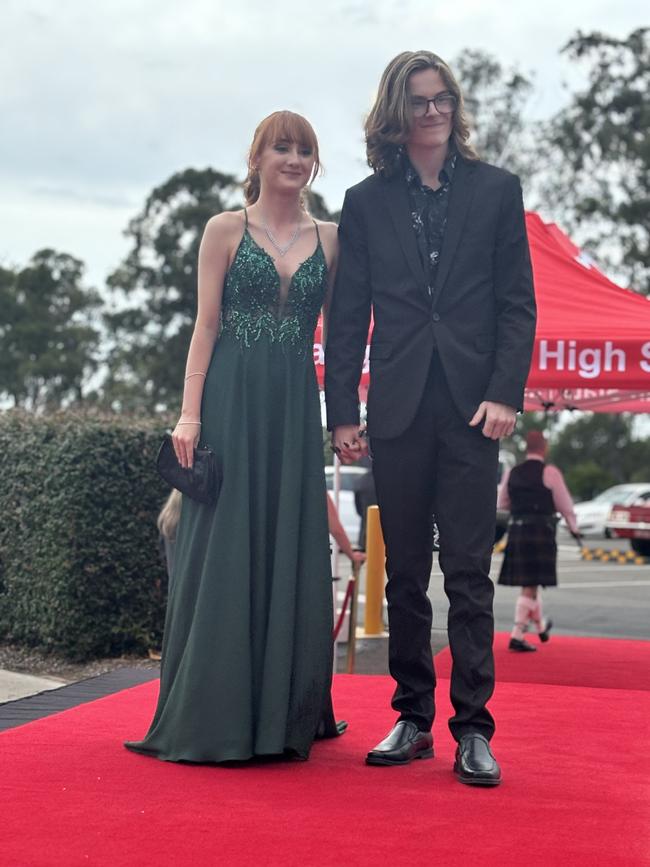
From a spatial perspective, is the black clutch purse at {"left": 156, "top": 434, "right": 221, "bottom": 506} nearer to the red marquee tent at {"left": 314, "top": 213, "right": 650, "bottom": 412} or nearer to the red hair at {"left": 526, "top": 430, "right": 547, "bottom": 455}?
the red marquee tent at {"left": 314, "top": 213, "right": 650, "bottom": 412}

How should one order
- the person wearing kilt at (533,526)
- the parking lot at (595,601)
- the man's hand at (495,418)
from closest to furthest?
the man's hand at (495,418)
the person wearing kilt at (533,526)
the parking lot at (595,601)

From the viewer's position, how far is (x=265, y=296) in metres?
4.20

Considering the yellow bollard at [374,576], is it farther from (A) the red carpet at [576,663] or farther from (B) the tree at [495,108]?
(B) the tree at [495,108]

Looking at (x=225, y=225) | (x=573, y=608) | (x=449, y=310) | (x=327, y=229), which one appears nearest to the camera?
(x=449, y=310)

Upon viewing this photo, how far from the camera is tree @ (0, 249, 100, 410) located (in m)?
44.9

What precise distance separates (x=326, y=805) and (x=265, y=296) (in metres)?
1.62

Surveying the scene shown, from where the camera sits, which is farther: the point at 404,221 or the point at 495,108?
the point at 495,108

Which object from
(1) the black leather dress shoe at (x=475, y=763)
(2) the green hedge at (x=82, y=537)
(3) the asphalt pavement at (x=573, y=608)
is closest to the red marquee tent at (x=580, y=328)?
(3) the asphalt pavement at (x=573, y=608)

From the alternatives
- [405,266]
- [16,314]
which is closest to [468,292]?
[405,266]

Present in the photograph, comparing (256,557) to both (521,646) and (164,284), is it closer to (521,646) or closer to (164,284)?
(521,646)

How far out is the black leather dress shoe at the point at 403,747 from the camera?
154 inches

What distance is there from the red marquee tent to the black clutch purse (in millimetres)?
2427

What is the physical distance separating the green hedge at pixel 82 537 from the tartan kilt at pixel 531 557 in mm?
2522

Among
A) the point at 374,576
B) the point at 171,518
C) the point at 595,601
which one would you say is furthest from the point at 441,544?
the point at 595,601
